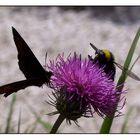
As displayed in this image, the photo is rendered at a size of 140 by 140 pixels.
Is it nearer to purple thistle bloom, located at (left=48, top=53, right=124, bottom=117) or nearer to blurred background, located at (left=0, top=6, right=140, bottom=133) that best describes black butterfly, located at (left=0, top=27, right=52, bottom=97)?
purple thistle bloom, located at (left=48, top=53, right=124, bottom=117)

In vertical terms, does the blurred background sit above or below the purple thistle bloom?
below

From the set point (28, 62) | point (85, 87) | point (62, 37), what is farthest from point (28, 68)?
point (62, 37)

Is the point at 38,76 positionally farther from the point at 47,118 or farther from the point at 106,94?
the point at 47,118

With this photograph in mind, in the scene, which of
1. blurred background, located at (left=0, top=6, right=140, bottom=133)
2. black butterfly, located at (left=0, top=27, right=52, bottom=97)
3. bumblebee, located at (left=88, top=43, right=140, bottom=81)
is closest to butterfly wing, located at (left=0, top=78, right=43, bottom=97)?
black butterfly, located at (left=0, top=27, right=52, bottom=97)

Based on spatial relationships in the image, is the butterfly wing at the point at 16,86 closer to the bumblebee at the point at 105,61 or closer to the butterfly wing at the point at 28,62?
the butterfly wing at the point at 28,62

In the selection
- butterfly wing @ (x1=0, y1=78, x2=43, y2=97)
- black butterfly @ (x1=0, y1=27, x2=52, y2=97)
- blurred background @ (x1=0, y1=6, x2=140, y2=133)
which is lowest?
blurred background @ (x1=0, y1=6, x2=140, y2=133)

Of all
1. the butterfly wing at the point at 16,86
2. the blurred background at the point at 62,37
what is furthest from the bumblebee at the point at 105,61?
the blurred background at the point at 62,37

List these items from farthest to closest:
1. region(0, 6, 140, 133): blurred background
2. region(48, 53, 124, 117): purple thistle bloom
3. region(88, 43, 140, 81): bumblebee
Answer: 1. region(0, 6, 140, 133): blurred background
2. region(88, 43, 140, 81): bumblebee
3. region(48, 53, 124, 117): purple thistle bloom
